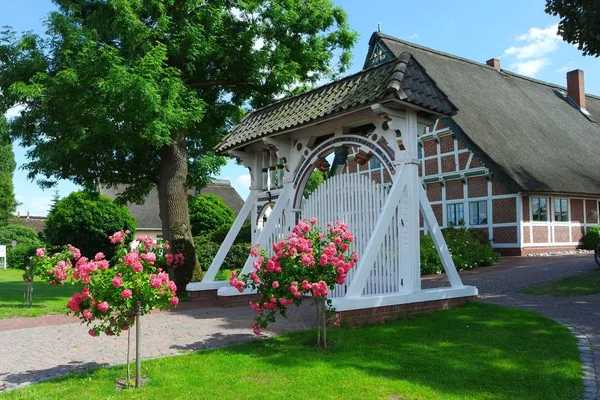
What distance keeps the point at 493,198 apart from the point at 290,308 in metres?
15.4

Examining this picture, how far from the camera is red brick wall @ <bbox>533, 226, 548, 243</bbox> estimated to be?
72.9ft

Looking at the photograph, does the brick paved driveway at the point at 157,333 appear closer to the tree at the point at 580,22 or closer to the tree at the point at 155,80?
the tree at the point at 155,80

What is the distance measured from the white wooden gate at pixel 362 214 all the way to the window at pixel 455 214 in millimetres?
15602

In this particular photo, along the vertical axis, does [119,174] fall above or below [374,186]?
above

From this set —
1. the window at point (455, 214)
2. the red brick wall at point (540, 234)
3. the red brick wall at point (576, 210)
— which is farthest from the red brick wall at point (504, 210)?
the red brick wall at point (576, 210)

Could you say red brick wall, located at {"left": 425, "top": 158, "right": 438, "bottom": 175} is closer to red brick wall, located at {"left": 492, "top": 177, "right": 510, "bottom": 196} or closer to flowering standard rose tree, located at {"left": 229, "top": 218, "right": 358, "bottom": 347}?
red brick wall, located at {"left": 492, "top": 177, "right": 510, "bottom": 196}

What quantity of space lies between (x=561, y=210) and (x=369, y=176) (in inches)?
713

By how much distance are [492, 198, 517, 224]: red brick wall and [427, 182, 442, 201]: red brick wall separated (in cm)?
308

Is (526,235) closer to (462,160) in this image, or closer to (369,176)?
(462,160)

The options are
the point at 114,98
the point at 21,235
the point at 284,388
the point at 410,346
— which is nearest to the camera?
the point at 284,388

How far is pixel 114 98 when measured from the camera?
11008 mm

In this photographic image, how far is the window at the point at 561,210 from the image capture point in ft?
76.5

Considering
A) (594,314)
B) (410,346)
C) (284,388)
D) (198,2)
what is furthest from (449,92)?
(284,388)

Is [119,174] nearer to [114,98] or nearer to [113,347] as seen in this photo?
[114,98]
